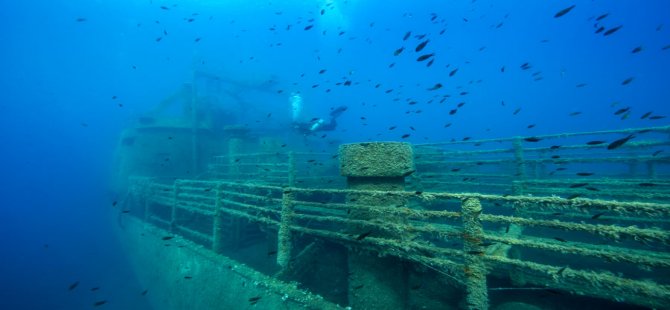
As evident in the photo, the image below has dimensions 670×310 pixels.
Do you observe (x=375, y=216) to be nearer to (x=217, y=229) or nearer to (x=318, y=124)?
(x=217, y=229)

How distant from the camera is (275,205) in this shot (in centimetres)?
938

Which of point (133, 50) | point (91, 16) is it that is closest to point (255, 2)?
point (91, 16)

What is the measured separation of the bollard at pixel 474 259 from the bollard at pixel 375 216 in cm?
143

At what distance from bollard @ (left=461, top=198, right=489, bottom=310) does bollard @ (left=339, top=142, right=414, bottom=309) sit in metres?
1.43

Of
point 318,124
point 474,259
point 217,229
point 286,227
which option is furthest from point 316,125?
point 474,259

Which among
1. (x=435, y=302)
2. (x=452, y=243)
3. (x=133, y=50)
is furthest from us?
(x=133, y=50)

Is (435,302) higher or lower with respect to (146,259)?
higher

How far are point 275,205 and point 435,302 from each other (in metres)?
5.83

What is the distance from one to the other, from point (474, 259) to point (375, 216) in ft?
5.62

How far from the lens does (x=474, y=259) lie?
324 cm

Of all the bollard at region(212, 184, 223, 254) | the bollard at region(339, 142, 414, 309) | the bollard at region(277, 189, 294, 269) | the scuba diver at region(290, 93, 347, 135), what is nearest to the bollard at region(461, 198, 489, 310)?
the bollard at region(339, 142, 414, 309)

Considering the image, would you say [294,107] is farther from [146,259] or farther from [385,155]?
[385,155]

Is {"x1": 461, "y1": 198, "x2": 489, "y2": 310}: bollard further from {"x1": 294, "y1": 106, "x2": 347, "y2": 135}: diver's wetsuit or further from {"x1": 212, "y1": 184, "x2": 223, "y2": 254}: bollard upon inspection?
{"x1": 294, "y1": 106, "x2": 347, "y2": 135}: diver's wetsuit

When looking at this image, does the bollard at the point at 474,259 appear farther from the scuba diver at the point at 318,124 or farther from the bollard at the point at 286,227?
the scuba diver at the point at 318,124
